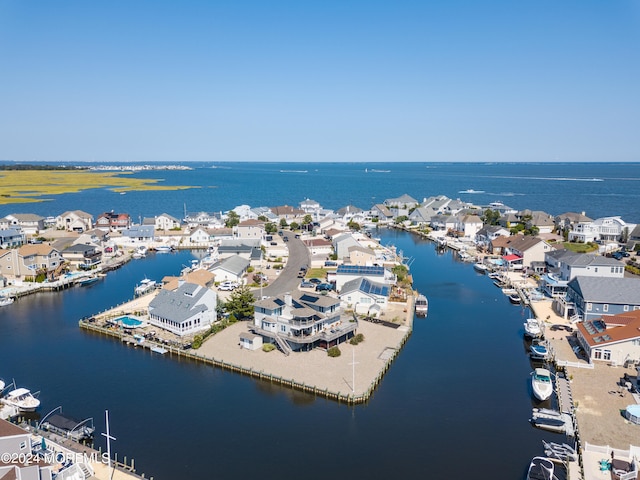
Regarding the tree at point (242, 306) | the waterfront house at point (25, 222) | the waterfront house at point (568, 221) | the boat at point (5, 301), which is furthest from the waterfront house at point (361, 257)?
the waterfront house at point (25, 222)

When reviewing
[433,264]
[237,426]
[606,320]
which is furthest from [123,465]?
[433,264]

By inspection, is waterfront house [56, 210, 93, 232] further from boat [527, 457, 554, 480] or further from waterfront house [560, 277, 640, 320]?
boat [527, 457, 554, 480]

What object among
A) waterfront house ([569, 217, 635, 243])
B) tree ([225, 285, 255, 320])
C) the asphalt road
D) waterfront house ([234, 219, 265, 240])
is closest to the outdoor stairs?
tree ([225, 285, 255, 320])

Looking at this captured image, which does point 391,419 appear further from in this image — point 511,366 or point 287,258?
point 287,258

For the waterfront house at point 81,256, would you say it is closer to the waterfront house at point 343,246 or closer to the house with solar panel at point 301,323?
the waterfront house at point 343,246

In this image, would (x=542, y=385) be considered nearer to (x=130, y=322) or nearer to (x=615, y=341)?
(x=615, y=341)
